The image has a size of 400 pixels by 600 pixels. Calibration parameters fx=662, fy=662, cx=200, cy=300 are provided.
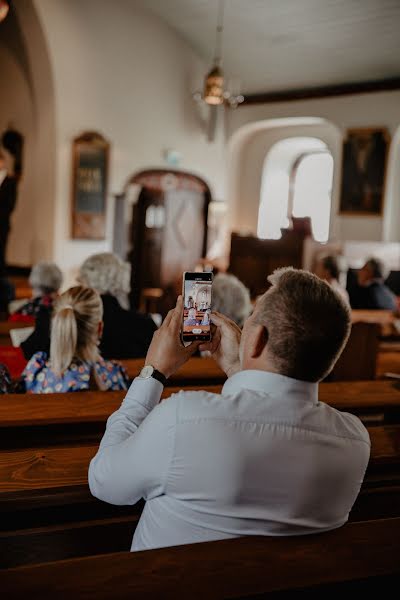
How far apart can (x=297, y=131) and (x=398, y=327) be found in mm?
6516

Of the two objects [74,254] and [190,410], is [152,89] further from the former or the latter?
[190,410]

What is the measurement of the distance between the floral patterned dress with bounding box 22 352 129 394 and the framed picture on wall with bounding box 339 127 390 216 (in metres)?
8.22

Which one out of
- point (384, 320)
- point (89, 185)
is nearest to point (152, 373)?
point (384, 320)

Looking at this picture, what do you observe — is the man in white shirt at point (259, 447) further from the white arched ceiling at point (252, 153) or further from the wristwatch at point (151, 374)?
the white arched ceiling at point (252, 153)

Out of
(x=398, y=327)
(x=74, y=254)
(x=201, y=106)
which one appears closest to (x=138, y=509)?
(x=398, y=327)

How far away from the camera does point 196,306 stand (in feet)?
5.65

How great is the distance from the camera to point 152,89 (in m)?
10.6

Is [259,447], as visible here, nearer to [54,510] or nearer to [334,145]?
[54,510]

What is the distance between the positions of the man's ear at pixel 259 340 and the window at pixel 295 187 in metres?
11.2

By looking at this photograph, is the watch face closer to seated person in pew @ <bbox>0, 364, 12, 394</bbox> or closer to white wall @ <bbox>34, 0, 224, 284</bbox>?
seated person in pew @ <bbox>0, 364, 12, 394</bbox>

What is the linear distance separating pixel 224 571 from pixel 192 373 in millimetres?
2132

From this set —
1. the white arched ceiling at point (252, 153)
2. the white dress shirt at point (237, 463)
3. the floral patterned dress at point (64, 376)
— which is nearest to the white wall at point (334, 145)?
the white arched ceiling at point (252, 153)

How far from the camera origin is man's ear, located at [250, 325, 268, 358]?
1464 millimetres

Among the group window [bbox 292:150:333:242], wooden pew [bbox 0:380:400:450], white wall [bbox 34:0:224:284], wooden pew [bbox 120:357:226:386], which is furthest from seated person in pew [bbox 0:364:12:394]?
window [bbox 292:150:333:242]
